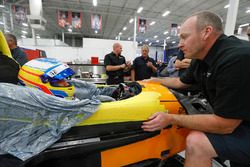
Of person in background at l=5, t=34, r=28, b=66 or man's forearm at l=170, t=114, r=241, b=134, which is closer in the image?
man's forearm at l=170, t=114, r=241, b=134

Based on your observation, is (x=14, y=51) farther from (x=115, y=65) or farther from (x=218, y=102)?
(x=218, y=102)

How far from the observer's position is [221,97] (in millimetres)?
926

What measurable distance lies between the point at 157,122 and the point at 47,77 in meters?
0.81

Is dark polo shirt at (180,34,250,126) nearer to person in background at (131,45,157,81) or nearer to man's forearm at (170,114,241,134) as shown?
man's forearm at (170,114,241,134)

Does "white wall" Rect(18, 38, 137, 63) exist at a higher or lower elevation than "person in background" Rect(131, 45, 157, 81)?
higher

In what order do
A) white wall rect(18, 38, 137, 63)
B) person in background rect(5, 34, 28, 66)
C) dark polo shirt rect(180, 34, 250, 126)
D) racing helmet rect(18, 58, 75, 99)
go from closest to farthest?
1. dark polo shirt rect(180, 34, 250, 126)
2. racing helmet rect(18, 58, 75, 99)
3. person in background rect(5, 34, 28, 66)
4. white wall rect(18, 38, 137, 63)

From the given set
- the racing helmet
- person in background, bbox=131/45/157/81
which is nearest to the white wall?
person in background, bbox=131/45/157/81

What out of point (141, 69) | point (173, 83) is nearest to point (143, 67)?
point (141, 69)

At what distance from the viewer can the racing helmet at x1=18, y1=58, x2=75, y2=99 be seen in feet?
3.77

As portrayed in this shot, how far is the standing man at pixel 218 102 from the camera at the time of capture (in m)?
0.90

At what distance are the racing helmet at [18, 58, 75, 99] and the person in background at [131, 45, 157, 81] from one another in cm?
229

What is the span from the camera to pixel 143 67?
341 cm

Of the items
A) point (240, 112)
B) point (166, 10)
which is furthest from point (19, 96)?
point (166, 10)

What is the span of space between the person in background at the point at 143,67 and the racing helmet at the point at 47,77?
90.0 inches
